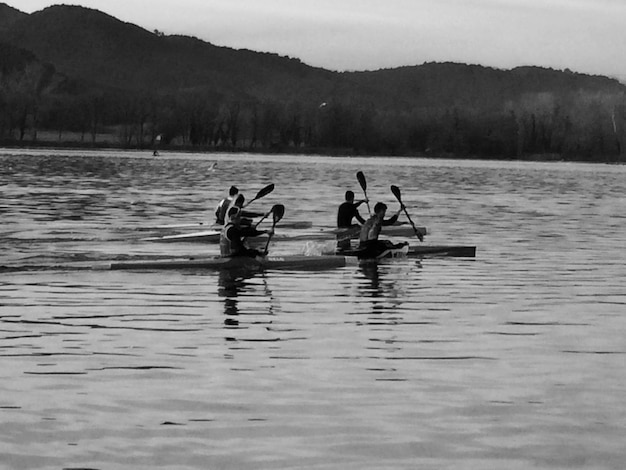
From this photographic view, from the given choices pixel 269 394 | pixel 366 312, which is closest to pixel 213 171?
pixel 366 312

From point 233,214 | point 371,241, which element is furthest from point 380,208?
point 233,214

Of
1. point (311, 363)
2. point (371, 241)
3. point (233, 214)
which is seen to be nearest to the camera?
point (311, 363)

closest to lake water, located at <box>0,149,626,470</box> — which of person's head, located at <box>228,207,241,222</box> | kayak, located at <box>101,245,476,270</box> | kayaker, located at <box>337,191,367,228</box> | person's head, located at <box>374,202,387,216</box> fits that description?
kayak, located at <box>101,245,476,270</box>

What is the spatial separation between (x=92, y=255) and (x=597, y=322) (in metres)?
13.3

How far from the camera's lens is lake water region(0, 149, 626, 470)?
12078mm

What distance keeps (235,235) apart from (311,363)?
10.1 meters

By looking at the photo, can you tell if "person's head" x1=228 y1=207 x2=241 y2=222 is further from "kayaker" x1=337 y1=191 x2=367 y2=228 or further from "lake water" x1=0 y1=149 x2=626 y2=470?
"kayaker" x1=337 y1=191 x2=367 y2=228

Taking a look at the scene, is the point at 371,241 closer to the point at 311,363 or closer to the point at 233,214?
the point at 233,214

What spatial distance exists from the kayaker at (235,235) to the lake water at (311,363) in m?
0.51

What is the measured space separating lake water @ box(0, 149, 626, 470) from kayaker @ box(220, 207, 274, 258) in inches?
20.0

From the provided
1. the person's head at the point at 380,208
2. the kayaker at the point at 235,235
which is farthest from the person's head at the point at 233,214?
the person's head at the point at 380,208

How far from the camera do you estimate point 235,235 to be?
26000mm

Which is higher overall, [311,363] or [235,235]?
[235,235]

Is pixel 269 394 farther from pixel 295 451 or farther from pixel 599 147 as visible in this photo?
pixel 599 147
